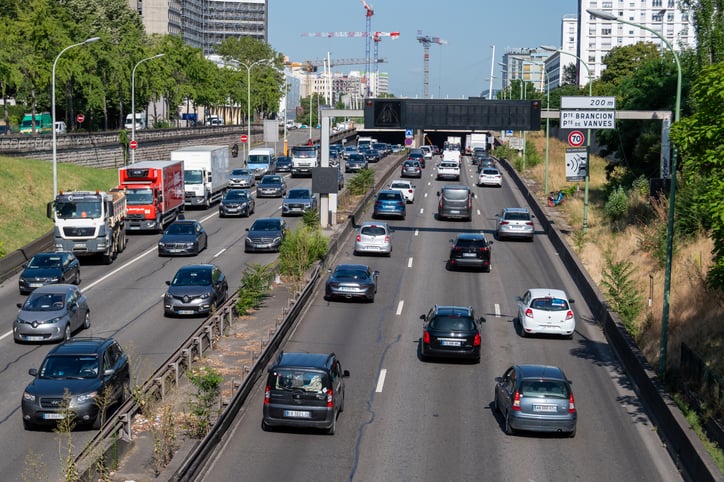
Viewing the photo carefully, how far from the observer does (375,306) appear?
116ft

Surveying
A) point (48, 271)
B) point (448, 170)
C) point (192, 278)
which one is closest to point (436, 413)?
point (192, 278)

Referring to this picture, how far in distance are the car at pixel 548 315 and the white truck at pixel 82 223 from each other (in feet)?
65.0

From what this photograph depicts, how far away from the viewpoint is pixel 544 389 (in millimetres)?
20609

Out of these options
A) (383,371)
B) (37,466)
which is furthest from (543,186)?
(37,466)

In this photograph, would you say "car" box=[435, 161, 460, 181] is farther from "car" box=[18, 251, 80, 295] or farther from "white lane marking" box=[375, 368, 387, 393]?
"white lane marking" box=[375, 368, 387, 393]

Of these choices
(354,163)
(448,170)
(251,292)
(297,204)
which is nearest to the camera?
(251,292)

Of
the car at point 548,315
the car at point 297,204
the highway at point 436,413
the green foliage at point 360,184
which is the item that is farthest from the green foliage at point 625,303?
the green foliage at point 360,184

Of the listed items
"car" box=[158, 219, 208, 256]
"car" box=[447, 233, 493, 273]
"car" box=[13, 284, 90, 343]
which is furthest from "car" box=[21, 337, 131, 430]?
"car" box=[447, 233, 493, 273]

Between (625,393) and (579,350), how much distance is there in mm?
4637

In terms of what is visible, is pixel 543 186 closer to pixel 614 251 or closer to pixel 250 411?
pixel 614 251

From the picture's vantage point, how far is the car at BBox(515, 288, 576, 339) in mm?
30531

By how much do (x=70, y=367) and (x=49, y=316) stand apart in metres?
7.20

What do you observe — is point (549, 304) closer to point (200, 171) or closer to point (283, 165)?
point (200, 171)

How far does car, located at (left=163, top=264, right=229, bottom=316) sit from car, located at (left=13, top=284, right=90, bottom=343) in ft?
10.9
